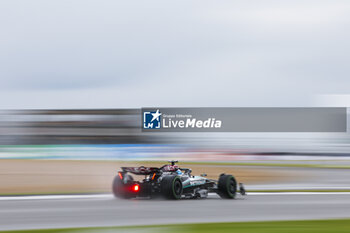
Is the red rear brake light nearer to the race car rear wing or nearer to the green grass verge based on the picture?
the race car rear wing

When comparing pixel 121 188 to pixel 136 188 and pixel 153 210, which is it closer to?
pixel 136 188

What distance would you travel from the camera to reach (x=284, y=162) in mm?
31406

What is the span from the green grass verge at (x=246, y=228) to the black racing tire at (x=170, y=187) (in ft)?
11.4

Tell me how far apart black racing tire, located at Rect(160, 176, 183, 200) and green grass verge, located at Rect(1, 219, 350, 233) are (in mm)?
3484

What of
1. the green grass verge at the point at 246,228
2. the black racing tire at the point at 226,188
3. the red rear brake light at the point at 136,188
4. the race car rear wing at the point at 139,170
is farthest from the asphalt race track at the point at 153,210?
the race car rear wing at the point at 139,170

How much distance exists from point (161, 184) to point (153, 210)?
176 cm

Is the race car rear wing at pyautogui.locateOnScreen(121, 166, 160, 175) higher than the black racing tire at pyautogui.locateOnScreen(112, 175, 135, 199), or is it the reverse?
the race car rear wing at pyautogui.locateOnScreen(121, 166, 160, 175)

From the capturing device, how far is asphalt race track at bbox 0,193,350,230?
9281 millimetres

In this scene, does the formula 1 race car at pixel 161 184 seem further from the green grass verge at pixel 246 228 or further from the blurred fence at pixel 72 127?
the blurred fence at pixel 72 127

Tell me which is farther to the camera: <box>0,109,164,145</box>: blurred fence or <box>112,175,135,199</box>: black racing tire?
<box>0,109,164,145</box>: blurred fence

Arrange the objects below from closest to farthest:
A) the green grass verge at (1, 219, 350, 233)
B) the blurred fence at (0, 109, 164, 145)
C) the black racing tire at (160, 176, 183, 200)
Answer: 1. the green grass verge at (1, 219, 350, 233)
2. the black racing tire at (160, 176, 183, 200)
3. the blurred fence at (0, 109, 164, 145)

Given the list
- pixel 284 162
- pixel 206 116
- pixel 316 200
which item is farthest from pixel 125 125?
pixel 316 200

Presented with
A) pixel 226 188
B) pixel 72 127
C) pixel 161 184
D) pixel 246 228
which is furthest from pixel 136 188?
pixel 72 127

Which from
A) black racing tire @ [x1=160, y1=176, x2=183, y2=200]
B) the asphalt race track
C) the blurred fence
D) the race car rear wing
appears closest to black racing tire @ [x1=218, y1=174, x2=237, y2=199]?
the asphalt race track
